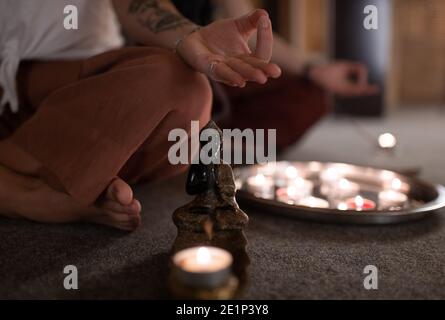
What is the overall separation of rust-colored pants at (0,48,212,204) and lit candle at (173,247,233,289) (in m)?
0.29

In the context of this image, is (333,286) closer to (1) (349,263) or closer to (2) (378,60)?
(1) (349,263)

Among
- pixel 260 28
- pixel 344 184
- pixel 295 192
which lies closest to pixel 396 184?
pixel 344 184

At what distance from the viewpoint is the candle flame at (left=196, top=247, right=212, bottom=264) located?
0.65m

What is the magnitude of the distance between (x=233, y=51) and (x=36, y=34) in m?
0.50

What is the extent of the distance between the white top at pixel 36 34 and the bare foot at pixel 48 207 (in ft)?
0.64

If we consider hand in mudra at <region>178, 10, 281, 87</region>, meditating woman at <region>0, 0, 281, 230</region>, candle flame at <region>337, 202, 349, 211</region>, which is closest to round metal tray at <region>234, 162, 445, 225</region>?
candle flame at <region>337, 202, 349, 211</region>

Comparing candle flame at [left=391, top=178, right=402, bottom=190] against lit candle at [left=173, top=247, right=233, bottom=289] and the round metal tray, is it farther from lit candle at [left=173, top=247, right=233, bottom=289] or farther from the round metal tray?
lit candle at [left=173, top=247, right=233, bottom=289]

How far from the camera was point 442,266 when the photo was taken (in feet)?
2.72

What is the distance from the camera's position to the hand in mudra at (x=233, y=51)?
0.77 meters

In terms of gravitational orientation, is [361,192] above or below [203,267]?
above

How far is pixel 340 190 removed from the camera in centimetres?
125

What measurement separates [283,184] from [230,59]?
1.99 ft

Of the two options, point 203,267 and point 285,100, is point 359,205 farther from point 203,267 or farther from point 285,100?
point 285,100

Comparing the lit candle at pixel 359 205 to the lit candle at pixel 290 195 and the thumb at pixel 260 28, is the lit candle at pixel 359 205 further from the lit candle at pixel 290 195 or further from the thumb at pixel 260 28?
the thumb at pixel 260 28
